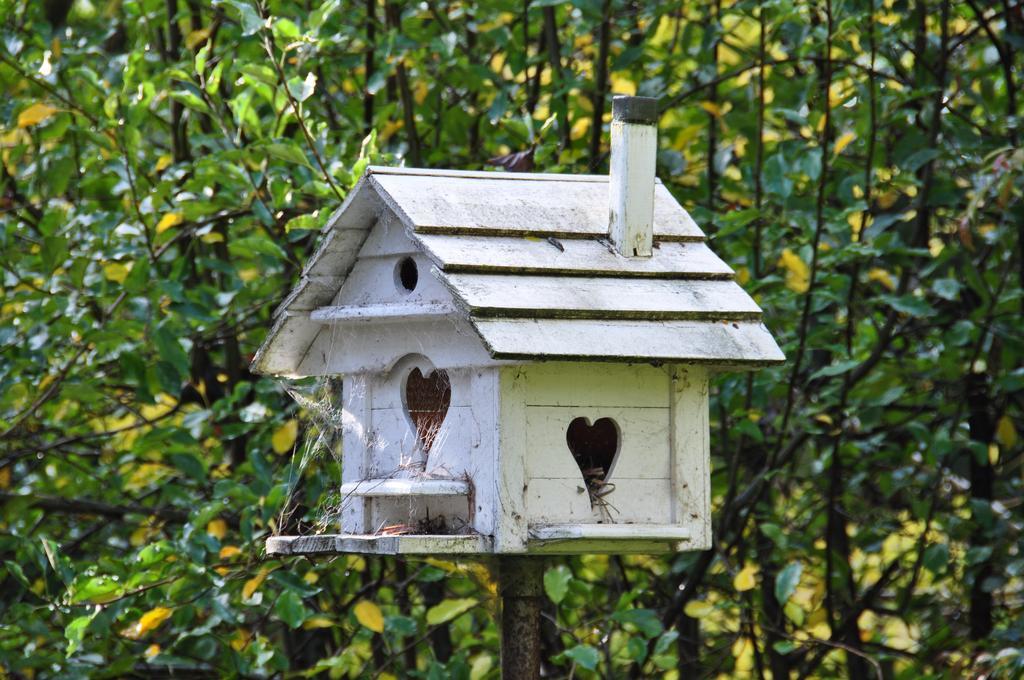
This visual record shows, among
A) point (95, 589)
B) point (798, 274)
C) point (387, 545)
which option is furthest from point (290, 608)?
point (798, 274)

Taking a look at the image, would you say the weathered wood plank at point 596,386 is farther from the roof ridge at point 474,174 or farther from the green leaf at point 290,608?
the green leaf at point 290,608

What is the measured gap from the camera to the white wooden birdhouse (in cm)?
233

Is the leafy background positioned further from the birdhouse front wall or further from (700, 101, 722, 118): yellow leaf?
the birdhouse front wall

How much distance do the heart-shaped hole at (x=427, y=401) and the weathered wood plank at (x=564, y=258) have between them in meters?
0.32

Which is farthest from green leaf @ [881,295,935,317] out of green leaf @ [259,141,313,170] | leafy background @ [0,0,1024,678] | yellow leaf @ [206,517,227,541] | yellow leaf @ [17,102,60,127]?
yellow leaf @ [17,102,60,127]

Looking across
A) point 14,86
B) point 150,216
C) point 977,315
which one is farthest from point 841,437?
point 14,86

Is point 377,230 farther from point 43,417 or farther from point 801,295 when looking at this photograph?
point 43,417

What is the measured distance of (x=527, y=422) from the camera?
240 centimetres

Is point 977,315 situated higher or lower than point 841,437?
higher

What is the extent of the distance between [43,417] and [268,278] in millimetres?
884

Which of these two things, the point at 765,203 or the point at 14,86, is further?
the point at 14,86

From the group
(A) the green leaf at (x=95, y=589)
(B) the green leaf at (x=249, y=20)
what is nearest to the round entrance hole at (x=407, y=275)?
(B) the green leaf at (x=249, y=20)

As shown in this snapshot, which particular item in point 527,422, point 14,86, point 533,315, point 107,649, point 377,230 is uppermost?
point 14,86

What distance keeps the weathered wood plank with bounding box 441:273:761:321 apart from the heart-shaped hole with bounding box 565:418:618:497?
0.25m
